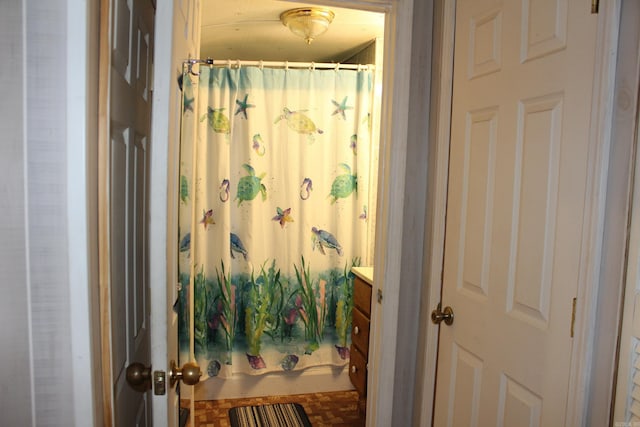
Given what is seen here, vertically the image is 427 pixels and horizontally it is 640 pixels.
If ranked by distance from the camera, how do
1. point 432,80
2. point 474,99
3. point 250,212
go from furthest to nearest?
point 250,212 < point 432,80 < point 474,99

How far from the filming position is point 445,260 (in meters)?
1.62

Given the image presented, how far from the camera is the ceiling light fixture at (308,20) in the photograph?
251 centimetres

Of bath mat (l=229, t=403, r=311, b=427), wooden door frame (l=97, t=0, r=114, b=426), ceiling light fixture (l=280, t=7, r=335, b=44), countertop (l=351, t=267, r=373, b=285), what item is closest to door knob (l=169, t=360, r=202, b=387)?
wooden door frame (l=97, t=0, r=114, b=426)

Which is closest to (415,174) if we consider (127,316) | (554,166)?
(554,166)

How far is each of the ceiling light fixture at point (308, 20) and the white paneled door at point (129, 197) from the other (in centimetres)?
146

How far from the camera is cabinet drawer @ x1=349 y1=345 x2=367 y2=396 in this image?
7.73 feet

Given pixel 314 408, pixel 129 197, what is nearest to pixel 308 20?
pixel 129 197

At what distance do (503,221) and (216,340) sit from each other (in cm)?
210

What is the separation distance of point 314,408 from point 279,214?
3.96 feet

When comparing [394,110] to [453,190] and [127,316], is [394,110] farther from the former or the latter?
[127,316]

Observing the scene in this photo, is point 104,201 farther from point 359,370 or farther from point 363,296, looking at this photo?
point 359,370

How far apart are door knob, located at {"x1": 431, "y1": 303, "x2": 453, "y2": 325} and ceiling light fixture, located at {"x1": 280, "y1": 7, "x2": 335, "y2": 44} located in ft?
5.68

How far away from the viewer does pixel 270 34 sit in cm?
302

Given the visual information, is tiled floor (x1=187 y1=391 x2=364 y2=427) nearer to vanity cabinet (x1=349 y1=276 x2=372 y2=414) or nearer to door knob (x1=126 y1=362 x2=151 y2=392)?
vanity cabinet (x1=349 y1=276 x2=372 y2=414)
